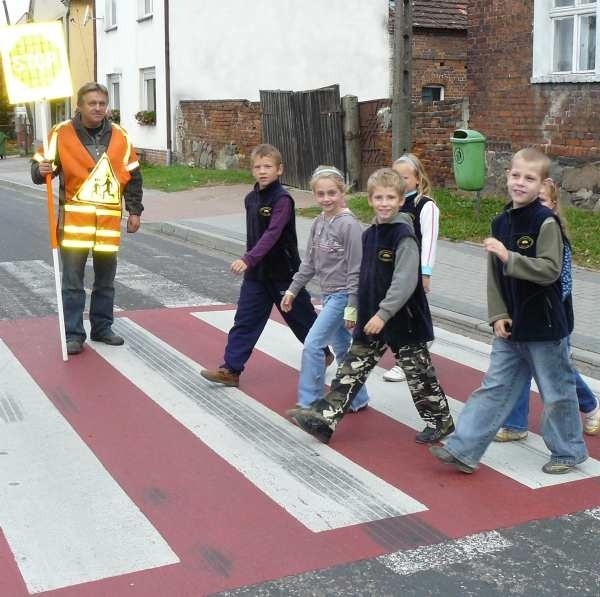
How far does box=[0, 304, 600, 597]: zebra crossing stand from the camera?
12.9 ft

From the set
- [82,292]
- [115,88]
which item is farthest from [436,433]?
[115,88]

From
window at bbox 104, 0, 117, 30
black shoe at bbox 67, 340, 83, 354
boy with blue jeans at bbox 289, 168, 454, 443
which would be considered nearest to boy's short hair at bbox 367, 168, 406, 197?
boy with blue jeans at bbox 289, 168, 454, 443

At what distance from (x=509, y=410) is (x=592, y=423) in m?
0.95

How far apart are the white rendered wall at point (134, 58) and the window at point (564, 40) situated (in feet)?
49.2

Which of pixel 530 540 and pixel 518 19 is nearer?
pixel 530 540

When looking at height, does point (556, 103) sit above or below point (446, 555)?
above

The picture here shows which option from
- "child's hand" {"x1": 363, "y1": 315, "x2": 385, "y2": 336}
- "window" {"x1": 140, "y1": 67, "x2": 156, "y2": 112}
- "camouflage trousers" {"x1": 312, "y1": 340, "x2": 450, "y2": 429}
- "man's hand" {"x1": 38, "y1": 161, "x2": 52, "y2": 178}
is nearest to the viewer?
"child's hand" {"x1": 363, "y1": 315, "x2": 385, "y2": 336}

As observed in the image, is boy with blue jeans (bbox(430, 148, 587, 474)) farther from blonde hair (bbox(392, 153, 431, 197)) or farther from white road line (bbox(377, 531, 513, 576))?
blonde hair (bbox(392, 153, 431, 197))

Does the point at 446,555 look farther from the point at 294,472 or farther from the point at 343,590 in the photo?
the point at 294,472

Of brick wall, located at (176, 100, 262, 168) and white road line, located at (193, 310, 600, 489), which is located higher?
brick wall, located at (176, 100, 262, 168)

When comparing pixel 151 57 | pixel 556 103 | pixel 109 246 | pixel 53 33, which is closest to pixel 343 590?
pixel 109 246

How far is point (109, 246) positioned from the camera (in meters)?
7.50

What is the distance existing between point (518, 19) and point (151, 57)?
1572cm

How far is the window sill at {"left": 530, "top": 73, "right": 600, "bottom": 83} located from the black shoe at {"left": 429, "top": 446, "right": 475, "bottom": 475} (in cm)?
941
